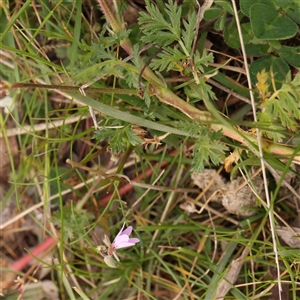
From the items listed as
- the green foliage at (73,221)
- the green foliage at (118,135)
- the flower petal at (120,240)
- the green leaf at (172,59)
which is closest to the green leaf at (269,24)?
the green leaf at (172,59)

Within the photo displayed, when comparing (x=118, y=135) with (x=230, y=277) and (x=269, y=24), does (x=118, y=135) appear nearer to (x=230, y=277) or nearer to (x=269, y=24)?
(x=269, y=24)

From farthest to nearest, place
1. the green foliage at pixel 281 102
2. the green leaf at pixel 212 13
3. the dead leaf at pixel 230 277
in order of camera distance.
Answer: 1. the dead leaf at pixel 230 277
2. the green leaf at pixel 212 13
3. the green foliage at pixel 281 102

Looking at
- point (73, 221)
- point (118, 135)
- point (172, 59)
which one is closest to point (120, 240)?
point (118, 135)

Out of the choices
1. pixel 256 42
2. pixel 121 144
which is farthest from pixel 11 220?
pixel 256 42

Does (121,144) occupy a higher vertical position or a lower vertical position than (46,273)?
higher

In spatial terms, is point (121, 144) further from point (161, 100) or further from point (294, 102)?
point (294, 102)

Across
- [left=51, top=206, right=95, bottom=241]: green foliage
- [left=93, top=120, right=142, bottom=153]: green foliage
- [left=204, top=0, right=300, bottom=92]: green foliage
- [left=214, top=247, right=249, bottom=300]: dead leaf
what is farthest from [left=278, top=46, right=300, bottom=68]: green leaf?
[left=51, top=206, right=95, bottom=241]: green foliage

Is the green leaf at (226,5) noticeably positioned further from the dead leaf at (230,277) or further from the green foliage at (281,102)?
the dead leaf at (230,277)
